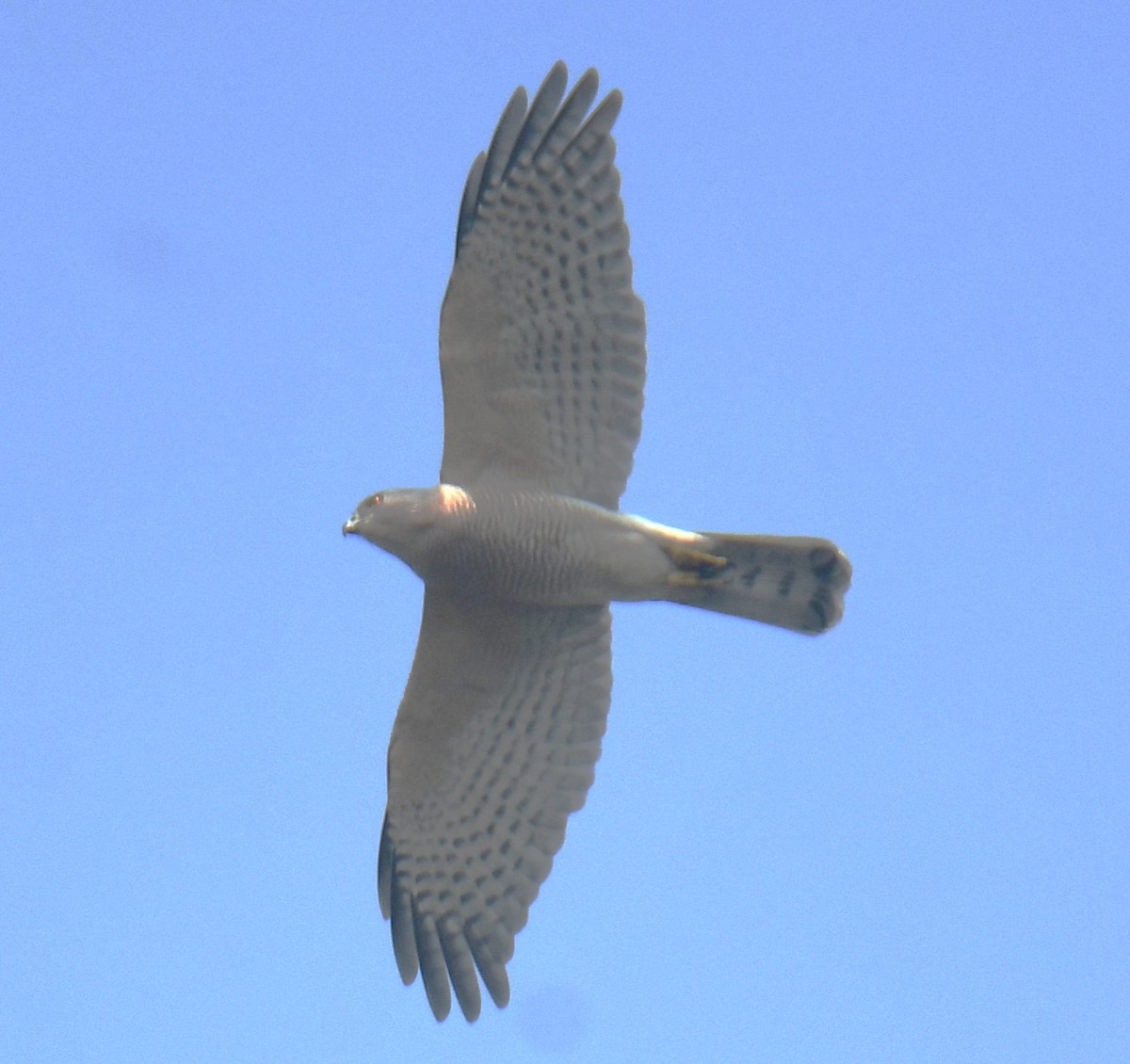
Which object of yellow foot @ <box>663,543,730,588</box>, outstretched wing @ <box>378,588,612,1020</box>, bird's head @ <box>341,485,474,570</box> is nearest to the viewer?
bird's head @ <box>341,485,474,570</box>

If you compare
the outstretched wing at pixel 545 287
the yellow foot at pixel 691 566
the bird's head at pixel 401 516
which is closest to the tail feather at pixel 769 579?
the yellow foot at pixel 691 566

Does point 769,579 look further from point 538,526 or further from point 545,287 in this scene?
point 545,287

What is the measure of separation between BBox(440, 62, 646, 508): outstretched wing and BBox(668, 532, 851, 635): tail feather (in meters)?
0.78

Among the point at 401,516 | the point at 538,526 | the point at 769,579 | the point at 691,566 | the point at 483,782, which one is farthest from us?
the point at 483,782

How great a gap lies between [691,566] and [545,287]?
1.52 meters

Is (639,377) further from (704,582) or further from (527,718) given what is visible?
(527,718)

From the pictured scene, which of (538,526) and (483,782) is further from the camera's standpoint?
(483,782)

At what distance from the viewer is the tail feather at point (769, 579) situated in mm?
8938

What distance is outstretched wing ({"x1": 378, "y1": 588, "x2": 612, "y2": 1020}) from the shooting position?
931 cm

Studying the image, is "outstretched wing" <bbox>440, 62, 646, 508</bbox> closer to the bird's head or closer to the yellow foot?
the bird's head

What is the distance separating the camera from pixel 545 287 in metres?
8.67

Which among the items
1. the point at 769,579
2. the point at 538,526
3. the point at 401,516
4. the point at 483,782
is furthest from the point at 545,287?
the point at 483,782

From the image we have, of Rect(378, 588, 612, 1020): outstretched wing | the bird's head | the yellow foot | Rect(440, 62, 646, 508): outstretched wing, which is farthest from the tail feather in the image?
the bird's head

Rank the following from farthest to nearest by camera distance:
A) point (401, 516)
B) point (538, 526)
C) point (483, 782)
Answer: point (483, 782) → point (538, 526) → point (401, 516)
